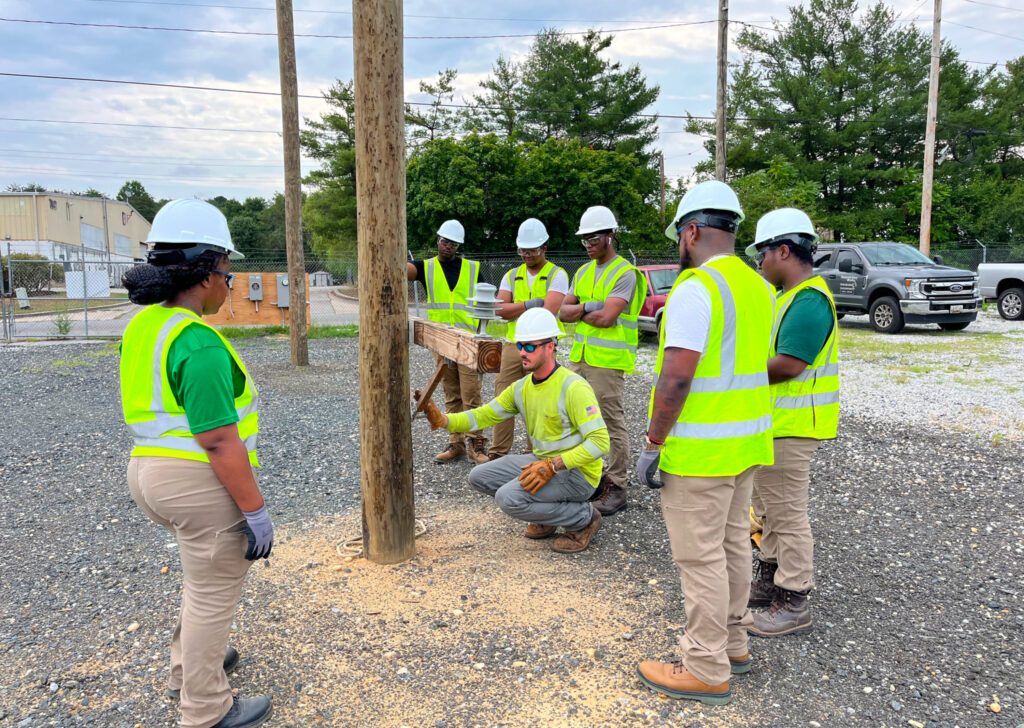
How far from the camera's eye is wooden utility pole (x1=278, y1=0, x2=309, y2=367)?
1069 cm

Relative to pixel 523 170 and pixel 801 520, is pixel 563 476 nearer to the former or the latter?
pixel 801 520

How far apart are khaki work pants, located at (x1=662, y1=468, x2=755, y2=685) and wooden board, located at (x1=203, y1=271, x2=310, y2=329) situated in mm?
16086

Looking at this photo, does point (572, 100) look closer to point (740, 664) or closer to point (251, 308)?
point (251, 308)

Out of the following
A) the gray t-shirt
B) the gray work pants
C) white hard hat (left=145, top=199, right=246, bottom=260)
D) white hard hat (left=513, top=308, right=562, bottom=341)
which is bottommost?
the gray work pants

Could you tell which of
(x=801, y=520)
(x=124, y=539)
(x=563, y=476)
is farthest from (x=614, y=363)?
(x=124, y=539)

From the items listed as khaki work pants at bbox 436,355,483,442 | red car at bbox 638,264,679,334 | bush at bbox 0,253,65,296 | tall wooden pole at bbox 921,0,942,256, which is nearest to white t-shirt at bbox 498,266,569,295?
khaki work pants at bbox 436,355,483,442

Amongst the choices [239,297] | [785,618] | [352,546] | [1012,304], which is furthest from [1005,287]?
[239,297]

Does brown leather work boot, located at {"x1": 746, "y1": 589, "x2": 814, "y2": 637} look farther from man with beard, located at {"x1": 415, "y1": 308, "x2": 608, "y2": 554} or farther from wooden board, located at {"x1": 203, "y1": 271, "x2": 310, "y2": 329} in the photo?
wooden board, located at {"x1": 203, "y1": 271, "x2": 310, "y2": 329}

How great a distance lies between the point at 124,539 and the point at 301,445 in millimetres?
2406

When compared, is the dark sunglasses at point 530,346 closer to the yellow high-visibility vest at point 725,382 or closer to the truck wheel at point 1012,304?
the yellow high-visibility vest at point 725,382

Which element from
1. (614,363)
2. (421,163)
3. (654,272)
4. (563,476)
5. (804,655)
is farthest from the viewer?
(421,163)

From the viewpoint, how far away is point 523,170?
28.3 metres

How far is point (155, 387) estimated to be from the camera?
93.4 inches

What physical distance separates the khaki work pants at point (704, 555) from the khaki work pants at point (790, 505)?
58 centimetres
